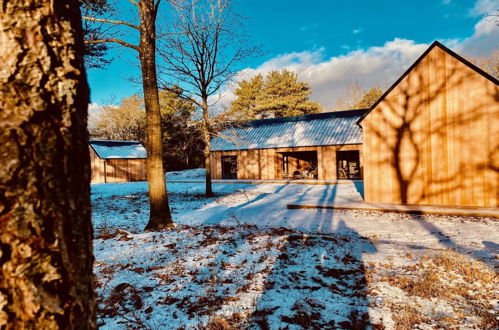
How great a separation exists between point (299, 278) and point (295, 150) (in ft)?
70.9

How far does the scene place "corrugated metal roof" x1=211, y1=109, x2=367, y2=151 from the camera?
974 inches

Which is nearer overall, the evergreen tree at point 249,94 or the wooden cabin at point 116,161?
the wooden cabin at point 116,161

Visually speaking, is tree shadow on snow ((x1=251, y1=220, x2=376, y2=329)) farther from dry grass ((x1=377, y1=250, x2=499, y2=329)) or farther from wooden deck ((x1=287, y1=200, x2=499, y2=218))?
wooden deck ((x1=287, y1=200, x2=499, y2=218))

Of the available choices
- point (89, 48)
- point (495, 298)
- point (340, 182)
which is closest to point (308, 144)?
point (340, 182)

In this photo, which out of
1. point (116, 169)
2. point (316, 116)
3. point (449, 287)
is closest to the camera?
point (449, 287)

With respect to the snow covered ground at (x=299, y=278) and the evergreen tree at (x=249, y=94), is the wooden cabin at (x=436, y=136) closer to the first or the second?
the snow covered ground at (x=299, y=278)

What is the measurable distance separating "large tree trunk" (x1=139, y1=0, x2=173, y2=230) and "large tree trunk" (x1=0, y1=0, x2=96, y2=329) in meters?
7.01

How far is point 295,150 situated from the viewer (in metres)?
25.6

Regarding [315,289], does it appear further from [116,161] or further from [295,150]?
[116,161]

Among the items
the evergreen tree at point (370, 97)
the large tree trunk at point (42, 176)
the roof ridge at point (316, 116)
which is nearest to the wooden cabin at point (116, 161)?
the roof ridge at point (316, 116)

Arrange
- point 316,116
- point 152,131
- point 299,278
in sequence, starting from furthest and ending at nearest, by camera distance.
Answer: point 316,116 → point 152,131 → point 299,278

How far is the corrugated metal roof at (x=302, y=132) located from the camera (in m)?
24.8

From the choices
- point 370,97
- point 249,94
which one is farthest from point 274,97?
point 370,97

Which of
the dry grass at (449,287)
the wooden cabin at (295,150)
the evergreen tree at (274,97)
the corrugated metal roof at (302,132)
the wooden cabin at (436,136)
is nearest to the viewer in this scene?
the dry grass at (449,287)
